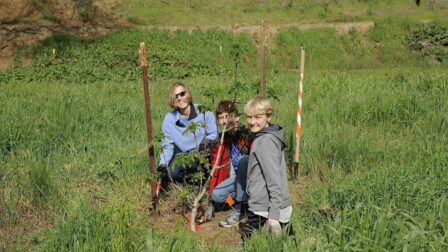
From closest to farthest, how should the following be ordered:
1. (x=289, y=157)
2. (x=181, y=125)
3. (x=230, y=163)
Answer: (x=230, y=163)
(x=181, y=125)
(x=289, y=157)

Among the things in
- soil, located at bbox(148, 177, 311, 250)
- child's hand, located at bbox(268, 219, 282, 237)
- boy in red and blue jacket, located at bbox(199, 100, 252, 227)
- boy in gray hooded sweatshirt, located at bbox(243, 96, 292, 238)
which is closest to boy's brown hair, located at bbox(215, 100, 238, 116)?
boy in red and blue jacket, located at bbox(199, 100, 252, 227)

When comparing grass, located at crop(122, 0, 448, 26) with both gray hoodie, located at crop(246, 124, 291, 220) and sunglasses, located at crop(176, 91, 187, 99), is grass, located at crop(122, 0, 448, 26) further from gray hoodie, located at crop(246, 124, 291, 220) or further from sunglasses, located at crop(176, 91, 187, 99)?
gray hoodie, located at crop(246, 124, 291, 220)

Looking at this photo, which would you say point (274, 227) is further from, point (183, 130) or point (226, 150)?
point (183, 130)

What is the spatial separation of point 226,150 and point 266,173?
1.02 m

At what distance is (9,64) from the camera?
58.7 ft

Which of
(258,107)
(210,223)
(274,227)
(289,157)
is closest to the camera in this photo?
(274,227)

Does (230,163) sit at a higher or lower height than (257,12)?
lower

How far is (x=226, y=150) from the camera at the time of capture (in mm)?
4316

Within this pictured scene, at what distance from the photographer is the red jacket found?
14.0 ft

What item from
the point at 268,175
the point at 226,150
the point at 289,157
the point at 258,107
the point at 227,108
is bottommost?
the point at 289,157

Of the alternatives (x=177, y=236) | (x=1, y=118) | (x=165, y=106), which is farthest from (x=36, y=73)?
(x=177, y=236)

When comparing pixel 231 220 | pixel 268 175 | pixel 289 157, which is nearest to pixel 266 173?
pixel 268 175

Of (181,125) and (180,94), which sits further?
(181,125)

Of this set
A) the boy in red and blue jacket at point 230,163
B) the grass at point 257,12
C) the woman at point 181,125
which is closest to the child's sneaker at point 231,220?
the boy in red and blue jacket at point 230,163
